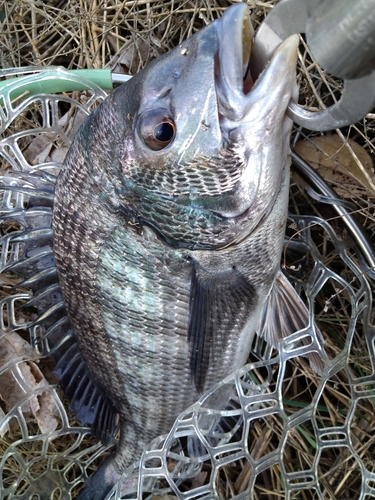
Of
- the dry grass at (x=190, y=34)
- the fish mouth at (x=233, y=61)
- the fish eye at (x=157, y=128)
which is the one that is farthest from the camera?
the dry grass at (x=190, y=34)

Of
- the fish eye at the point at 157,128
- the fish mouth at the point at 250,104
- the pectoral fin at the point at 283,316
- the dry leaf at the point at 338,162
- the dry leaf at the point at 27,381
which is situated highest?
the fish mouth at the point at 250,104

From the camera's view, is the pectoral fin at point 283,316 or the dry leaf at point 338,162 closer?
the pectoral fin at point 283,316

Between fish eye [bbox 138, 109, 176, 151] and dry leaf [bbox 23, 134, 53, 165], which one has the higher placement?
fish eye [bbox 138, 109, 176, 151]

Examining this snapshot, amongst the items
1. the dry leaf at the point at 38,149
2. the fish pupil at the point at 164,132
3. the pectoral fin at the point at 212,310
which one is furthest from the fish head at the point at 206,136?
the dry leaf at the point at 38,149

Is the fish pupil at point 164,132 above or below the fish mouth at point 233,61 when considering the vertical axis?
below

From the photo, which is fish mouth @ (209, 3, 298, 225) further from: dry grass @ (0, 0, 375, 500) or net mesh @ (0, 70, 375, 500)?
dry grass @ (0, 0, 375, 500)

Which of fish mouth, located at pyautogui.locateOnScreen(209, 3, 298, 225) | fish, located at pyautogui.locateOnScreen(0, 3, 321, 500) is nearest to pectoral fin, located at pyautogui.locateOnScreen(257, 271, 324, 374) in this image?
fish, located at pyautogui.locateOnScreen(0, 3, 321, 500)

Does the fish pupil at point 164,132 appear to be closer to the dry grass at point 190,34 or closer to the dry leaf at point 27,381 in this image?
the dry grass at point 190,34
